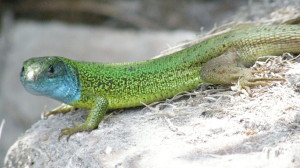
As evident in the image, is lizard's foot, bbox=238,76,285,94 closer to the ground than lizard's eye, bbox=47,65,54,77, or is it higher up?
closer to the ground

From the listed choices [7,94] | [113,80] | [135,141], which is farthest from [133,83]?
[7,94]

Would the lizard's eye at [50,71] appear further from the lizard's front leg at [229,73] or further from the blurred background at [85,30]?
the blurred background at [85,30]

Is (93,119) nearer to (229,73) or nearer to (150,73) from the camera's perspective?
(150,73)

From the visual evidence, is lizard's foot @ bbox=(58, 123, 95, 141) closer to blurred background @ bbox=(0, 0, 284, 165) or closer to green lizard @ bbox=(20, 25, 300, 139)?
green lizard @ bbox=(20, 25, 300, 139)

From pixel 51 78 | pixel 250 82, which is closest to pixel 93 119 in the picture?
pixel 51 78

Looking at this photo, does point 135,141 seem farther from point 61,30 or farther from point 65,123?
point 61,30

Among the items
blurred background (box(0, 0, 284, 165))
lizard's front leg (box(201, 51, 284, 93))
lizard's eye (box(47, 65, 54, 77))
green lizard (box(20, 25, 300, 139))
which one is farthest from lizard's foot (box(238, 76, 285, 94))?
blurred background (box(0, 0, 284, 165))

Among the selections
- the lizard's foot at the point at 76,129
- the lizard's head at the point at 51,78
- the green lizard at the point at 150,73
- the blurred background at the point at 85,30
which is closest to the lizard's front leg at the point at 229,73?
the green lizard at the point at 150,73
